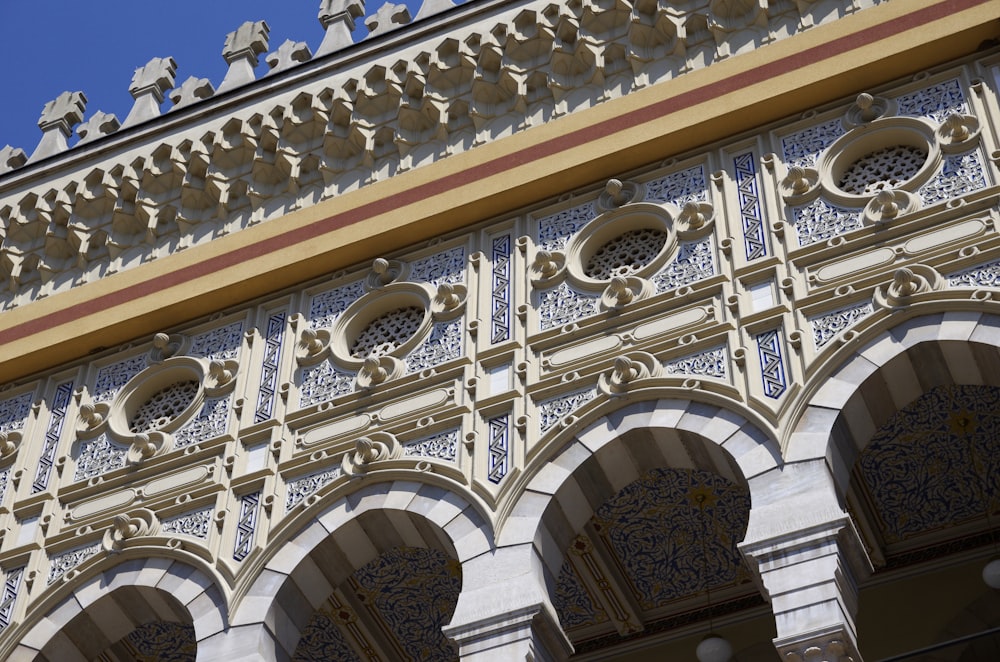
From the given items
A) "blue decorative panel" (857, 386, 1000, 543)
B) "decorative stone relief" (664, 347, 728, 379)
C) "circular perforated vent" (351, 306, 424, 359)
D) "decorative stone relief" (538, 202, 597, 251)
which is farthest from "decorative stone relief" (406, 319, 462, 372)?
"blue decorative panel" (857, 386, 1000, 543)

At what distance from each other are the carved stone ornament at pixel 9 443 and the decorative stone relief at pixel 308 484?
244 cm

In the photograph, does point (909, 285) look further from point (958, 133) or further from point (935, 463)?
point (935, 463)

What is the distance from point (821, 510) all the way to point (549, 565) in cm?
165

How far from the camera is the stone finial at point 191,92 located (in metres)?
13.8

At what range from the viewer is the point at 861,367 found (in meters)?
9.81

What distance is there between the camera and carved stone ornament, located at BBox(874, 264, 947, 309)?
992 cm

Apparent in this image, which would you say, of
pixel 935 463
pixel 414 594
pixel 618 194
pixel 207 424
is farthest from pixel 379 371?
pixel 935 463

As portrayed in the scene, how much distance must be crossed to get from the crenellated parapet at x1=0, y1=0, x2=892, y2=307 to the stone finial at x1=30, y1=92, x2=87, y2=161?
0.33 ft

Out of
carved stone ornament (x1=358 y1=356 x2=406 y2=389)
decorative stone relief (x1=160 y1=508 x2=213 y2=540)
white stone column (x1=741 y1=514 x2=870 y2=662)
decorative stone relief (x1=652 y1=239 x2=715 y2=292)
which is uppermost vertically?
decorative stone relief (x1=652 y1=239 x2=715 y2=292)

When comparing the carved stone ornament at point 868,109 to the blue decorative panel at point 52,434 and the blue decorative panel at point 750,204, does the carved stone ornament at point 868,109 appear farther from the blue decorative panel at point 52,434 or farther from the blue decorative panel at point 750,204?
the blue decorative panel at point 52,434

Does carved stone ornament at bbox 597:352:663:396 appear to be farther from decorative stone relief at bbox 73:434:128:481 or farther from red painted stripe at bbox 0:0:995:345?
decorative stone relief at bbox 73:434:128:481

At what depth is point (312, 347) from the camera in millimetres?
11828

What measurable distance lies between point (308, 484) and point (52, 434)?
2.36 metres

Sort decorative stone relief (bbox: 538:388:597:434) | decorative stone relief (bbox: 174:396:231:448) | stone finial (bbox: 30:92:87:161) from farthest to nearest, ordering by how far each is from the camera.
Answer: stone finial (bbox: 30:92:87:161) < decorative stone relief (bbox: 174:396:231:448) < decorative stone relief (bbox: 538:388:597:434)
